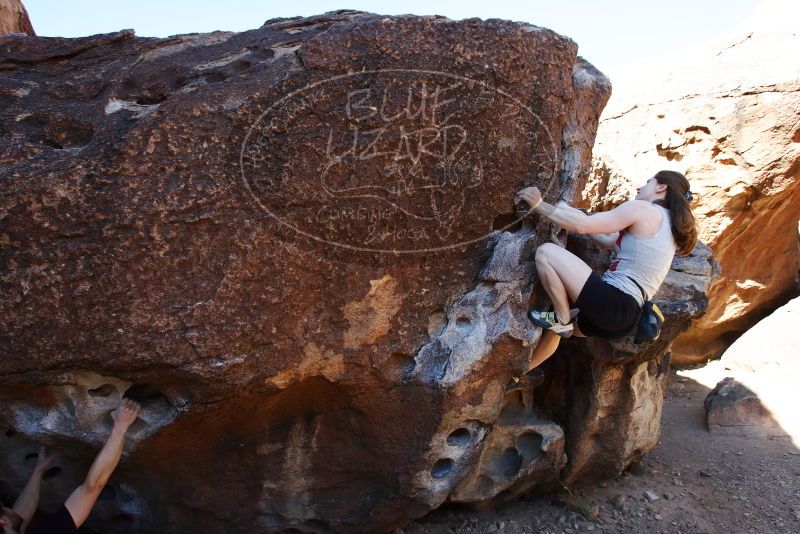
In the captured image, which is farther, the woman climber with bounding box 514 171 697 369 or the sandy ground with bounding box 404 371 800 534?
the sandy ground with bounding box 404 371 800 534

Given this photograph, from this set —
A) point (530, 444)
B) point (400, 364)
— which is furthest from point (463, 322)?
point (530, 444)

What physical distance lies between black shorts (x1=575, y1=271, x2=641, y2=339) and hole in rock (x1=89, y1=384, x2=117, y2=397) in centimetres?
189

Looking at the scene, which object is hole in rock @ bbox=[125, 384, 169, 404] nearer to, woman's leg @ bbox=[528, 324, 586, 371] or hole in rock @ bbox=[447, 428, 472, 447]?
hole in rock @ bbox=[447, 428, 472, 447]

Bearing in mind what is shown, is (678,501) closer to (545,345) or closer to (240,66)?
(545,345)

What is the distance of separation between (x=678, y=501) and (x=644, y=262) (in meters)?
1.56

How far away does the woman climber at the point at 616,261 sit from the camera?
101 inches

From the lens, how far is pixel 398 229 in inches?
103

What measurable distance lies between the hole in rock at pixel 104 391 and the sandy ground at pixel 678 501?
1568 mm

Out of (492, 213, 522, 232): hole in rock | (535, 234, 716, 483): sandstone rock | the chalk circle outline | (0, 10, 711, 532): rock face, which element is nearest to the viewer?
(0, 10, 711, 532): rock face

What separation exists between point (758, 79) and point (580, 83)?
297 centimetres

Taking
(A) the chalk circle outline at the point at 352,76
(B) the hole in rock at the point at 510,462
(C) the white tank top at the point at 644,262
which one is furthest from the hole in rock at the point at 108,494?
(C) the white tank top at the point at 644,262

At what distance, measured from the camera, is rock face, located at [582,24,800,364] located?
193 inches

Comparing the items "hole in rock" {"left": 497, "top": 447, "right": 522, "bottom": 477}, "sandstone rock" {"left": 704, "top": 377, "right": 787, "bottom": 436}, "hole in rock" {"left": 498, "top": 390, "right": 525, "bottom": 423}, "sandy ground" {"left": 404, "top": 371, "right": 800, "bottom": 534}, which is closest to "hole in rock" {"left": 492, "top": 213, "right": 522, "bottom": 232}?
"hole in rock" {"left": 498, "top": 390, "right": 525, "bottom": 423}

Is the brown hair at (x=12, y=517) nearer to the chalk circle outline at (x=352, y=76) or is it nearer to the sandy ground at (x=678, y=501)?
the chalk circle outline at (x=352, y=76)
